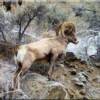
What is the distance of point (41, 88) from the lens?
22.9ft

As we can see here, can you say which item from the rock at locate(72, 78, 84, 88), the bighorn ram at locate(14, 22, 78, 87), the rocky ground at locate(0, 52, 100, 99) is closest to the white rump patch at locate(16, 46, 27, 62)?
the bighorn ram at locate(14, 22, 78, 87)

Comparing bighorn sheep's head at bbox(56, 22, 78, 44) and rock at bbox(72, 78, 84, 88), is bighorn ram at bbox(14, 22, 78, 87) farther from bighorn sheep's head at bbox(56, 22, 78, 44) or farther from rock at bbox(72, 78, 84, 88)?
rock at bbox(72, 78, 84, 88)

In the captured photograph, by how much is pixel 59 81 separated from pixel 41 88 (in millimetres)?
528

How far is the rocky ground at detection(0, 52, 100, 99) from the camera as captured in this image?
6789mm

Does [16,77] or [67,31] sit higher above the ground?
[67,31]

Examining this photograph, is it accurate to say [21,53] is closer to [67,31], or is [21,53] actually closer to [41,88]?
[41,88]

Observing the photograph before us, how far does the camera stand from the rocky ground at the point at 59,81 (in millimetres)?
6789

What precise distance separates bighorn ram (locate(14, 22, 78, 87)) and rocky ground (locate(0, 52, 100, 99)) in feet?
0.78

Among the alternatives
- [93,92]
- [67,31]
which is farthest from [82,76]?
[67,31]

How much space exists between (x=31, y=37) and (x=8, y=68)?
1.24 m

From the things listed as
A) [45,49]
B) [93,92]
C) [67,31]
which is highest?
[67,31]

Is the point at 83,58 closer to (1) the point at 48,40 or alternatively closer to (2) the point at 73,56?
(2) the point at 73,56

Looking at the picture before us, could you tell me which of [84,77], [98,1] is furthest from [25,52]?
[98,1]

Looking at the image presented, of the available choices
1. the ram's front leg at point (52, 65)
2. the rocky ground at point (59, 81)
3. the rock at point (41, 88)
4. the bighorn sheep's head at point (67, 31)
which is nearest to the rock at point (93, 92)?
the rocky ground at point (59, 81)
